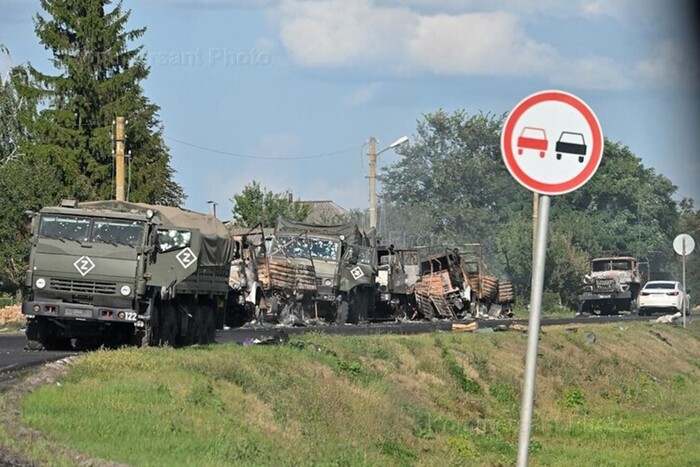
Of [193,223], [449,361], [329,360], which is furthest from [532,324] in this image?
[193,223]

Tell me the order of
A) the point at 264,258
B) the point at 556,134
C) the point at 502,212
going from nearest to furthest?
the point at 556,134, the point at 264,258, the point at 502,212

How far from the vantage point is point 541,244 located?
25.8ft

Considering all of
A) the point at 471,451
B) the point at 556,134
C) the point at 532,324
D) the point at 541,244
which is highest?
the point at 556,134

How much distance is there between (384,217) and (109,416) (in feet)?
273

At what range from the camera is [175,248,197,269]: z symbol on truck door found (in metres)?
22.3

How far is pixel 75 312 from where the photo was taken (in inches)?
816

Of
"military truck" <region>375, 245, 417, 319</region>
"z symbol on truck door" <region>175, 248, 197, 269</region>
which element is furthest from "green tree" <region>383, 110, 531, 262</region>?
"z symbol on truck door" <region>175, 248, 197, 269</region>

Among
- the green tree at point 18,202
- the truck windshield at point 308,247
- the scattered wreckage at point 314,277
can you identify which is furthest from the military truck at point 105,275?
the green tree at point 18,202

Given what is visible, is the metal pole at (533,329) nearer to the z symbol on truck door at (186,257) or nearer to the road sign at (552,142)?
the road sign at (552,142)

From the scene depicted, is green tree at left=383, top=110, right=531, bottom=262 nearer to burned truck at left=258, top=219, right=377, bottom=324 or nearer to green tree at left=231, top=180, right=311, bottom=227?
green tree at left=231, top=180, right=311, bottom=227

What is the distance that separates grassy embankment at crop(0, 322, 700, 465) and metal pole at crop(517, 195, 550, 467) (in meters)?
3.24

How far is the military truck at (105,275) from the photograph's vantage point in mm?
20875

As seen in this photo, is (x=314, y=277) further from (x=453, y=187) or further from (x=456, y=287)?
(x=453, y=187)

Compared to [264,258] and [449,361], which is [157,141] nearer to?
[264,258]
